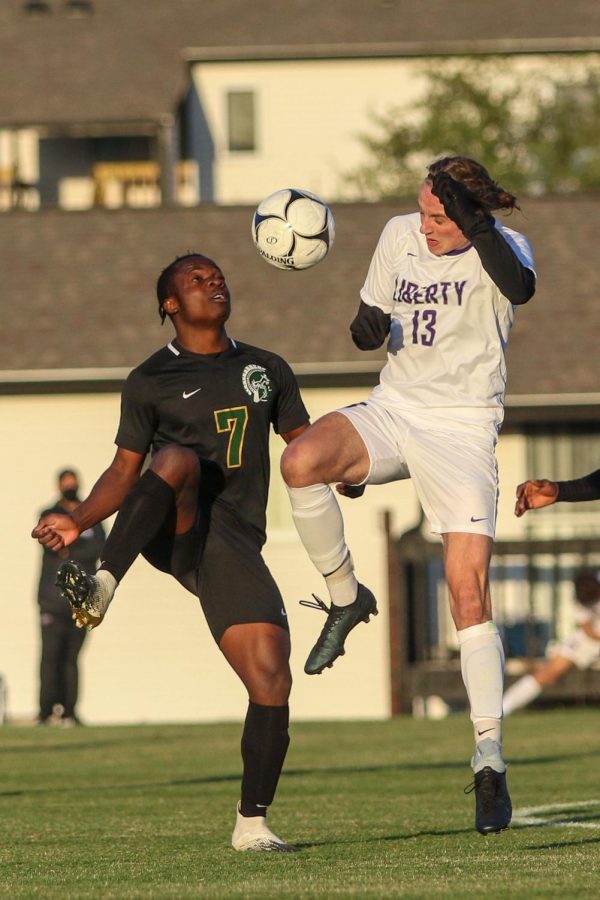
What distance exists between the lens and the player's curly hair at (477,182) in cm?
743

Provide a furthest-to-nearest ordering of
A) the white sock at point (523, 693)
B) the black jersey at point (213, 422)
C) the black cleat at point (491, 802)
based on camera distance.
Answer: the white sock at point (523, 693) → the black jersey at point (213, 422) → the black cleat at point (491, 802)

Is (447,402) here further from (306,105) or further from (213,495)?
(306,105)

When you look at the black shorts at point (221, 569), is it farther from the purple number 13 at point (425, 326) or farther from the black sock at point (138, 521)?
the purple number 13 at point (425, 326)

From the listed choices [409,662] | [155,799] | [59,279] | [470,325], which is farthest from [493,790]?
[59,279]

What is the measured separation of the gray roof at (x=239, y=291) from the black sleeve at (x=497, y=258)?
15.3 metres

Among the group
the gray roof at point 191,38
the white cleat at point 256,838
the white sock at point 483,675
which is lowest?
the white cleat at point 256,838

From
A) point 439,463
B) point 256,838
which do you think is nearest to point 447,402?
point 439,463

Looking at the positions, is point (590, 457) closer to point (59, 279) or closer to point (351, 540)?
point (351, 540)

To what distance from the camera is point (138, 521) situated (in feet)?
24.0

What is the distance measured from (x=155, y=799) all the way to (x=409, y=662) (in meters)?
10.3

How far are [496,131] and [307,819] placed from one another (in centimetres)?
2884

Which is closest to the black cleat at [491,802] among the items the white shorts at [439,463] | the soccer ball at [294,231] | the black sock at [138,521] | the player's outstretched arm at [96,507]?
the white shorts at [439,463]

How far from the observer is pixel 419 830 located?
831 cm

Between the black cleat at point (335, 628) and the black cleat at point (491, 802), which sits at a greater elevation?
the black cleat at point (335, 628)
